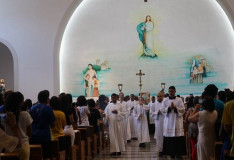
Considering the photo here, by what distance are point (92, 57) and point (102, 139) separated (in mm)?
6437

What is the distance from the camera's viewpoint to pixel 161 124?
11289 millimetres

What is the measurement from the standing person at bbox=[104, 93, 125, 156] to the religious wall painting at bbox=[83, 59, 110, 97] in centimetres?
718

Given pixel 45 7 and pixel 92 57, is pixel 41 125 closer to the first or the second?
pixel 45 7

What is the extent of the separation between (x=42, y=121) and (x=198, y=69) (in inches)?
495

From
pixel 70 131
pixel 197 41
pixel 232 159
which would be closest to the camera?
pixel 232 159

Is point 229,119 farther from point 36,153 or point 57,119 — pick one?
point 57,119

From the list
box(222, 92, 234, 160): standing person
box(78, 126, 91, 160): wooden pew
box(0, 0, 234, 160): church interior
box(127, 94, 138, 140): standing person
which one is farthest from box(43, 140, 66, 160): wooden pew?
box(127, 94, 138, 140): standing person

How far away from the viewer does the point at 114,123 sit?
11.3 meters

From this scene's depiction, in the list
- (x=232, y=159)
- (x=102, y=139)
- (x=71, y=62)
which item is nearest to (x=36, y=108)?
(x=232, y=159)

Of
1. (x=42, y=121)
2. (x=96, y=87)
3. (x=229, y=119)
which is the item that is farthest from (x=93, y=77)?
(x=229, y=119)

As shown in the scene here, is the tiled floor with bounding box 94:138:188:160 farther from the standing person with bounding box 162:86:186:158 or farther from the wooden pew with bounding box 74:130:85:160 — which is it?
the wooden pew with bounding box 74:130:85:160

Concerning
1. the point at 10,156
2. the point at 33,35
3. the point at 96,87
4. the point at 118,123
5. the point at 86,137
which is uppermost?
the point at 33,35

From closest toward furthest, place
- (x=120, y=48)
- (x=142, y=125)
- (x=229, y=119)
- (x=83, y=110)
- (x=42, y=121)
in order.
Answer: (x=229, y=119)
(x=42, y=121)
(x=83, y=110)
(x=142, y=125)
(x=120, y=48)

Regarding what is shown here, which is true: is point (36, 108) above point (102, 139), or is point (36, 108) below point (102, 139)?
above
